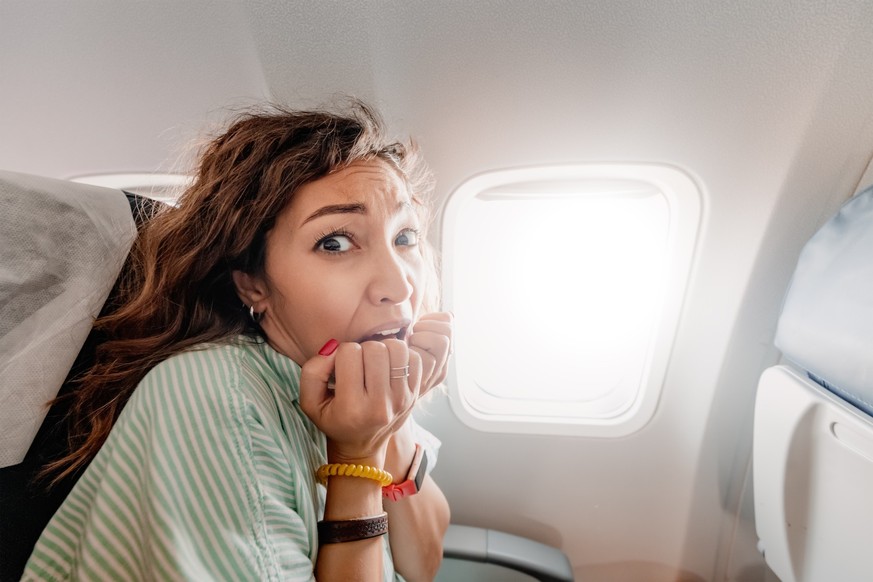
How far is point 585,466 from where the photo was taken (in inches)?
65.4

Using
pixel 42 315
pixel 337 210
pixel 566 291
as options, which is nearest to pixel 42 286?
pixel 42 315

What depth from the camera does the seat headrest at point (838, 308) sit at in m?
0.93

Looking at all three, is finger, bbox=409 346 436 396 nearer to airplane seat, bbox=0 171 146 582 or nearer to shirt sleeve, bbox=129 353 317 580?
shirt sleeve, bbox=129 353 317 580

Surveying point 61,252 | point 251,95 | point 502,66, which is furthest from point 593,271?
point 61,252

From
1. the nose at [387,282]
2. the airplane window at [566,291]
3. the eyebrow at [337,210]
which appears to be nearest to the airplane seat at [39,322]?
the eyebrow at [337,210]

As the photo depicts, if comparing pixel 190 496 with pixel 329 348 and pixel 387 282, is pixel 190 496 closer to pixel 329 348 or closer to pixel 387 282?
pixel 329 348

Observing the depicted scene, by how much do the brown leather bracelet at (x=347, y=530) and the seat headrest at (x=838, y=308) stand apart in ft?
3.29

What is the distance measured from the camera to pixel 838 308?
3.29ft

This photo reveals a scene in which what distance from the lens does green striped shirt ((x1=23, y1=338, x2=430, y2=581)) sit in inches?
23.2

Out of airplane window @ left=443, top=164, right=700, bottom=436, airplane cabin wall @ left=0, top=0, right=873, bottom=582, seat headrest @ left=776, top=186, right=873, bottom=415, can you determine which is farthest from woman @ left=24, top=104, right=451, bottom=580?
seat headrest @ left=776, top=186, right=873, bottom=415

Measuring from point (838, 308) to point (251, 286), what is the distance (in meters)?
1.26

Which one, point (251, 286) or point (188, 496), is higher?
point (251, 286)

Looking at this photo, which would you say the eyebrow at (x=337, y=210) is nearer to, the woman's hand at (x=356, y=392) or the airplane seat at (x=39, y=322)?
the woman's hand at (x=356, y=392)

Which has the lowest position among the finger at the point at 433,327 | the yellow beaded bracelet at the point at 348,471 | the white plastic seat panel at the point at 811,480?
the white plastic seat panel at the point at 811,480
